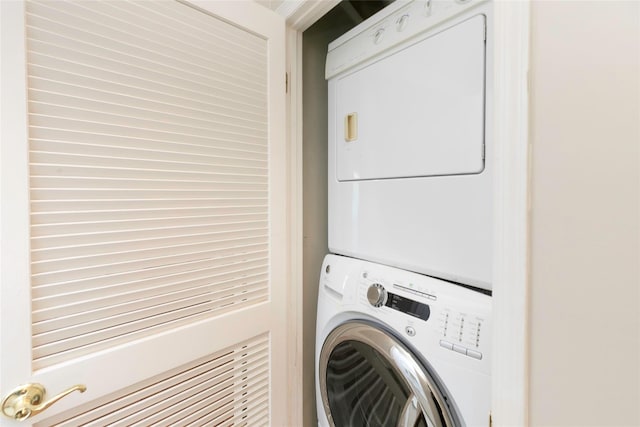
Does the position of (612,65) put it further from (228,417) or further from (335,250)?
(228,417)

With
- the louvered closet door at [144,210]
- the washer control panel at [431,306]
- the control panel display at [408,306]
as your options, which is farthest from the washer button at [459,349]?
the louvered closet door at [144,210]

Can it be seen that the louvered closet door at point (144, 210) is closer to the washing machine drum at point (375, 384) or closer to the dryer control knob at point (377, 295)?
the washing machine drum at point (375, 384)

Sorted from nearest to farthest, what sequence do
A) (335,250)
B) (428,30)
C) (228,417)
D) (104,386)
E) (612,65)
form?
(612,65) < (104,386) < (428,30) < (228,417) < (335,250)

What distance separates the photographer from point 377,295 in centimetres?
102

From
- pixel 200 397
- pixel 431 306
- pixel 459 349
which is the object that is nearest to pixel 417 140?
pixel 431 306

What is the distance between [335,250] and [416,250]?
17.4 inches

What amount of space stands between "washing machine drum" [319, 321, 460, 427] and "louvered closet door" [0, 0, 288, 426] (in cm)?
24

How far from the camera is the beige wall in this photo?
0.40m

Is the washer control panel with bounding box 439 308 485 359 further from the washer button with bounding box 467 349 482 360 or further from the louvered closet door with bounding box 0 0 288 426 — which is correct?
the louvered closet door with bounding box 0 0 288 426

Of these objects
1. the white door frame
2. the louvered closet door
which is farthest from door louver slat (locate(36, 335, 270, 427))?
the white door frame

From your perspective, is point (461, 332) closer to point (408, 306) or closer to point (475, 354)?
point (475, 354)

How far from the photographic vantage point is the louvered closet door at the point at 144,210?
2.31ft

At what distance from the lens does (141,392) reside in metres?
0.89

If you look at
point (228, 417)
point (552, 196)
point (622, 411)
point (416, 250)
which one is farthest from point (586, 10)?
point (228, 417)
